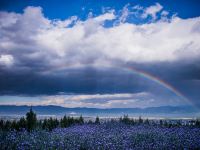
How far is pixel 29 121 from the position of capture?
2905cm

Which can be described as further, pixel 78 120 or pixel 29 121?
pixel 78 120

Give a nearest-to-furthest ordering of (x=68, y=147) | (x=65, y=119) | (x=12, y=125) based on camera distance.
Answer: (x=68, y=147) < (x=12, y=125) < (x=65, y=119)

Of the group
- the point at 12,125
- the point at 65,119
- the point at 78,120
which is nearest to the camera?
the point at 12,125

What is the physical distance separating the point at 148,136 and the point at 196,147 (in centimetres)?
467

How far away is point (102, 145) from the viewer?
15758 millimetres

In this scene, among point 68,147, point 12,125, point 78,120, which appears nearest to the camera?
point 68,147

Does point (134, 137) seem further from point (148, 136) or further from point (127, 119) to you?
point (127, 119)

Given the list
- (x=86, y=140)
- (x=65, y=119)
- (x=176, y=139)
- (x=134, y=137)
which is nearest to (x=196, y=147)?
(x=176, y=139)

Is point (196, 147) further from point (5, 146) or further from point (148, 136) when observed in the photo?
point (5, 146)

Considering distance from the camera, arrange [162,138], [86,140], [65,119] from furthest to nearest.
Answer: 1. [65,119]
2. [162,138]
3. [86,140]

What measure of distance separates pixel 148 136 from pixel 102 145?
208 inches

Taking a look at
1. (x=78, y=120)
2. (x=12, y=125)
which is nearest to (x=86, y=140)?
(x=12, y=125)

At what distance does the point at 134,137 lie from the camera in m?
19.3

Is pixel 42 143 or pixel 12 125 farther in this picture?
pixel 12 125
